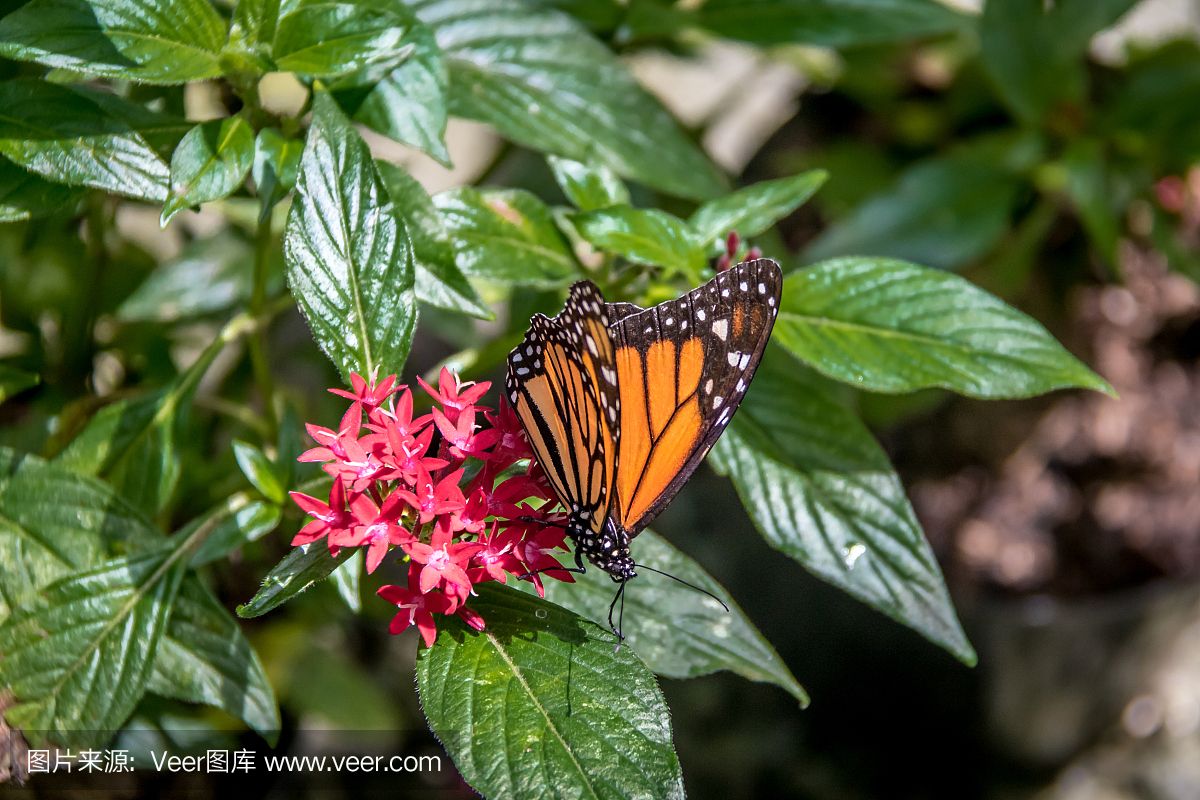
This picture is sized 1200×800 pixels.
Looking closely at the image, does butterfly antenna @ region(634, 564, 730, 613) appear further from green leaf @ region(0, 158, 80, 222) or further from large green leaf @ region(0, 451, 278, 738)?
green leaf @ region(0, 158, 80, 222)

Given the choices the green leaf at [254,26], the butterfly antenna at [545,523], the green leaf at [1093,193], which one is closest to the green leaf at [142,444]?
the green leaf at [254,26]

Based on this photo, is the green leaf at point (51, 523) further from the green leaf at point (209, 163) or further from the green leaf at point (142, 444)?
the green leaf at point (209, 163)

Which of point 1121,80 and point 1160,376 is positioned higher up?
point 1121,80

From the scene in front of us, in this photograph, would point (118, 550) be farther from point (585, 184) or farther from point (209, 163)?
point (585, 184)

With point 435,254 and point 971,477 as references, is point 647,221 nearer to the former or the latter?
point 435,254

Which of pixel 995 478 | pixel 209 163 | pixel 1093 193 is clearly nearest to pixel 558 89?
pixel 209 163

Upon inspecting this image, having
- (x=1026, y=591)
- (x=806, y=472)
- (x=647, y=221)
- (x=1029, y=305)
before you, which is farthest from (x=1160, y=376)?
(x=647, y=221)

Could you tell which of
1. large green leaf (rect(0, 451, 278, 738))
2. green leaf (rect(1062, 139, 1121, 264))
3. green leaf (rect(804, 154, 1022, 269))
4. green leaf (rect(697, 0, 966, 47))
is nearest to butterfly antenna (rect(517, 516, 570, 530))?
large green leaf (rect(0, 451, 278, 738))

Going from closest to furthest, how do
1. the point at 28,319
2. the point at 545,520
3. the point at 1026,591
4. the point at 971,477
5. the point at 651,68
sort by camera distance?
the point at 545,520 → the point at 28,319 → the point at 1026,591 → the point at 971,477 → the point at 651,68
